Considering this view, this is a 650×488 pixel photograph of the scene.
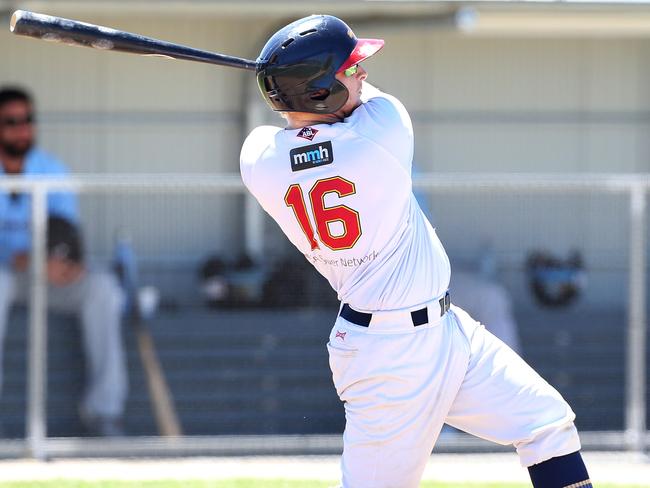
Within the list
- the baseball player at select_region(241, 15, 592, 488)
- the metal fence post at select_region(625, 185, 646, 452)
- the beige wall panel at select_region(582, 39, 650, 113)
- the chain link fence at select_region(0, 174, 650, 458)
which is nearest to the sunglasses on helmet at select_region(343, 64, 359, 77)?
the baseball player at select_region(241, 15, 592, 488)

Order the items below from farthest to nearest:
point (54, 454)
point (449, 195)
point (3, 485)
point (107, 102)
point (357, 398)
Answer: point (107, 102) → point (449, 195) → point (54, 454) → point (3, 485) → point (357, 398)

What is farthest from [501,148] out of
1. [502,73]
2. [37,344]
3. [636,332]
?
[37,344]

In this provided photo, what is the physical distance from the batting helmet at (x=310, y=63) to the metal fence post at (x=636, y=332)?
423cm

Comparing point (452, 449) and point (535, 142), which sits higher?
point (535, 142)

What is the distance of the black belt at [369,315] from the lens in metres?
4.45

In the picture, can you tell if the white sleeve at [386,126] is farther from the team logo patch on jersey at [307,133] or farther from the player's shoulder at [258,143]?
the player's shoulder at [258,143]

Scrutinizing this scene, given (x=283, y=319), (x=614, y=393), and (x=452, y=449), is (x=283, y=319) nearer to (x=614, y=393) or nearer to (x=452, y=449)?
(x=452, y=449)

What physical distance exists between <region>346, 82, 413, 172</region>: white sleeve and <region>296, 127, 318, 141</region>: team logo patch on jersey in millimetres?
138

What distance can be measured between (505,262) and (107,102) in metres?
4.23

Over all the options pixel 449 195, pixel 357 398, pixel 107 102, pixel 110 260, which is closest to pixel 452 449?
pixel 449 195

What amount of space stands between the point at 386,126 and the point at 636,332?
4.34 metres

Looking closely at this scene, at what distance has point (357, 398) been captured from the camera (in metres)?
4.47

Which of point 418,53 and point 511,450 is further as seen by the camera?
point 418,53

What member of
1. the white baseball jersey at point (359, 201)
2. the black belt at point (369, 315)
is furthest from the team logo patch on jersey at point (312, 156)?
the black belt at point (369, 315)
